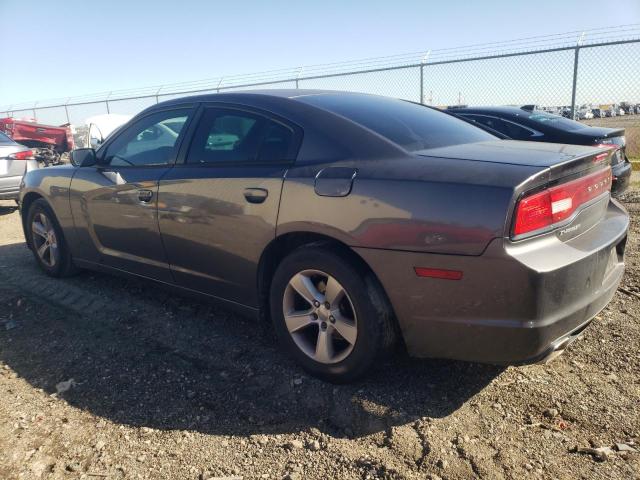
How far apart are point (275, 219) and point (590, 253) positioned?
5.07 feet

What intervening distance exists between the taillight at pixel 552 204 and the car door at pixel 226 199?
1.26 metres

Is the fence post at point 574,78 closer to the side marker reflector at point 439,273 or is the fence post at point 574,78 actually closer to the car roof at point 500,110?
the car roof at point 500,110

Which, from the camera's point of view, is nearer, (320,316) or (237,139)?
(320,316)

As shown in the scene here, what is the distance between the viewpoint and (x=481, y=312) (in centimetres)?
221

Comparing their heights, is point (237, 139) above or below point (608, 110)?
above

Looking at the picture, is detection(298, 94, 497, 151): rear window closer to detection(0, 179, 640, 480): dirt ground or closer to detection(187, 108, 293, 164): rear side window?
detection(187, 108, 293, 164): rear side window

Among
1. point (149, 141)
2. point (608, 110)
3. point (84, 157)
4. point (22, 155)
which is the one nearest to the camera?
point (149, 141)

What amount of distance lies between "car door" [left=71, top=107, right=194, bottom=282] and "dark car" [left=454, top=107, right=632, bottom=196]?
4.78m

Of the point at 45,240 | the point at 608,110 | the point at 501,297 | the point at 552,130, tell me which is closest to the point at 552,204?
the point at 501,297

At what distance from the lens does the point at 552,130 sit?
6676 millimetres

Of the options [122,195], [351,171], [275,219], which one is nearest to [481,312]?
[351,171]

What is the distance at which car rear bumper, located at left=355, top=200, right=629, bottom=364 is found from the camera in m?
2.12

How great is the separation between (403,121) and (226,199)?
1146mm

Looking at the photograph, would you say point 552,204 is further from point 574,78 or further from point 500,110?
point 574,78
